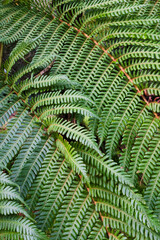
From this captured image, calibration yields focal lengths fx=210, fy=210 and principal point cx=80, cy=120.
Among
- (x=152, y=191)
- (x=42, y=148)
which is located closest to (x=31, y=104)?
(x=42, y=148)

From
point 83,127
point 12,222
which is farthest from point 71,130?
point 12,222

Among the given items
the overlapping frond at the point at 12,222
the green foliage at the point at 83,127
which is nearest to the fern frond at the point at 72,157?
the green foliage at the point at 83,127

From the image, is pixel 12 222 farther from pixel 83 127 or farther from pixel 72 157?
pixel 83 127

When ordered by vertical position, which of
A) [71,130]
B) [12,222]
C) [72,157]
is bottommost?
[12,222]

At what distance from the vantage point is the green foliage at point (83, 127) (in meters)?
1.54

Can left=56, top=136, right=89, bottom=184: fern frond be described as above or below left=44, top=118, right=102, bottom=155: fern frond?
below

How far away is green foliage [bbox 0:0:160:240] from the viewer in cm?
154

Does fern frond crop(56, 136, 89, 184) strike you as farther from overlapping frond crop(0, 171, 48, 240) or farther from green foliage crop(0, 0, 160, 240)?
overlapping frond crop(0, 171, 48, 240)

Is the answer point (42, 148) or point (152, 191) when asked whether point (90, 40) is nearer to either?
point (42, 148)

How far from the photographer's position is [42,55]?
2.05 metres

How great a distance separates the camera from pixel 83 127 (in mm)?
1687

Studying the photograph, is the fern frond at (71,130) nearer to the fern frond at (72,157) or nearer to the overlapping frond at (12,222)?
the fern frond at (72,157)

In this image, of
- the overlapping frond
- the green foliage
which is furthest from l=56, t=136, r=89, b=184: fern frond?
the overlapping frond

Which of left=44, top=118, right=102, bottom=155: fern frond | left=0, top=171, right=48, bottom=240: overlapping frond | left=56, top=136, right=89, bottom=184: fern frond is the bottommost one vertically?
left=0, top=171, right=48, bottom=240: overlapping frond
